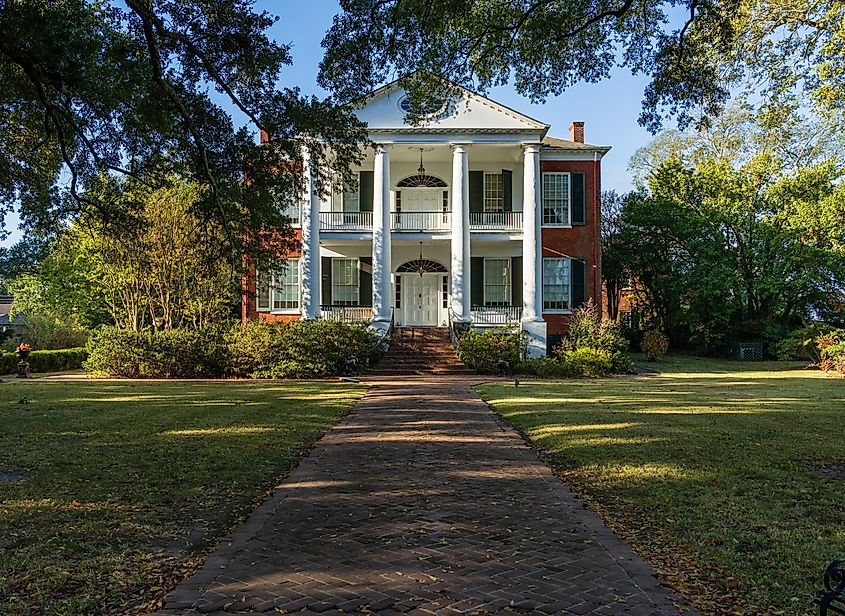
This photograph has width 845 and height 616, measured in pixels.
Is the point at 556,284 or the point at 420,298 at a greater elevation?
the point at 556,284

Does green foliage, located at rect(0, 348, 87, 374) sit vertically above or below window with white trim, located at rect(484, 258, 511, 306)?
below

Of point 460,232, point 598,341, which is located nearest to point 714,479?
point 598,341

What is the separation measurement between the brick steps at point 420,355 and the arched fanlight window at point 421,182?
20.2ft

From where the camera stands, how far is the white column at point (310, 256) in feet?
86.1

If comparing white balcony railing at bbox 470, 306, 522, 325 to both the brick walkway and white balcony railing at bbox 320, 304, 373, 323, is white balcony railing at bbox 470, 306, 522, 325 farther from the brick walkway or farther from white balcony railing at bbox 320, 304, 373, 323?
the brick walkway

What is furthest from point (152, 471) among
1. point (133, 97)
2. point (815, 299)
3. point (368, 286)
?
point (815, 299)

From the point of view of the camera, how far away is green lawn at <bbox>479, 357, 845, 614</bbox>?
14.3 ft

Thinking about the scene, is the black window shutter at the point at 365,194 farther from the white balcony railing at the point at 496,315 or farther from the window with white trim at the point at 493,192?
the white balcony railing at the point at 496,315

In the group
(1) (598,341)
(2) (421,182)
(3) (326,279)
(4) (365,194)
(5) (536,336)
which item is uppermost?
(2) (421,182)

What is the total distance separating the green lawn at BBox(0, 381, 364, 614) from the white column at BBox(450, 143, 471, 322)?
41.8 ft

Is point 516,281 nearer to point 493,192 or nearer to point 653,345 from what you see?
point 493,192

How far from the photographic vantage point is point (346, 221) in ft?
93.5

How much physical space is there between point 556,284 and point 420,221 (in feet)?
20.4

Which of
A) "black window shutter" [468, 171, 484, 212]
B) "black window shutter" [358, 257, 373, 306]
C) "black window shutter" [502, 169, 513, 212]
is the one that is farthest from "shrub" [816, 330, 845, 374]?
"black window shutter" [358, 257, 373, 306]
